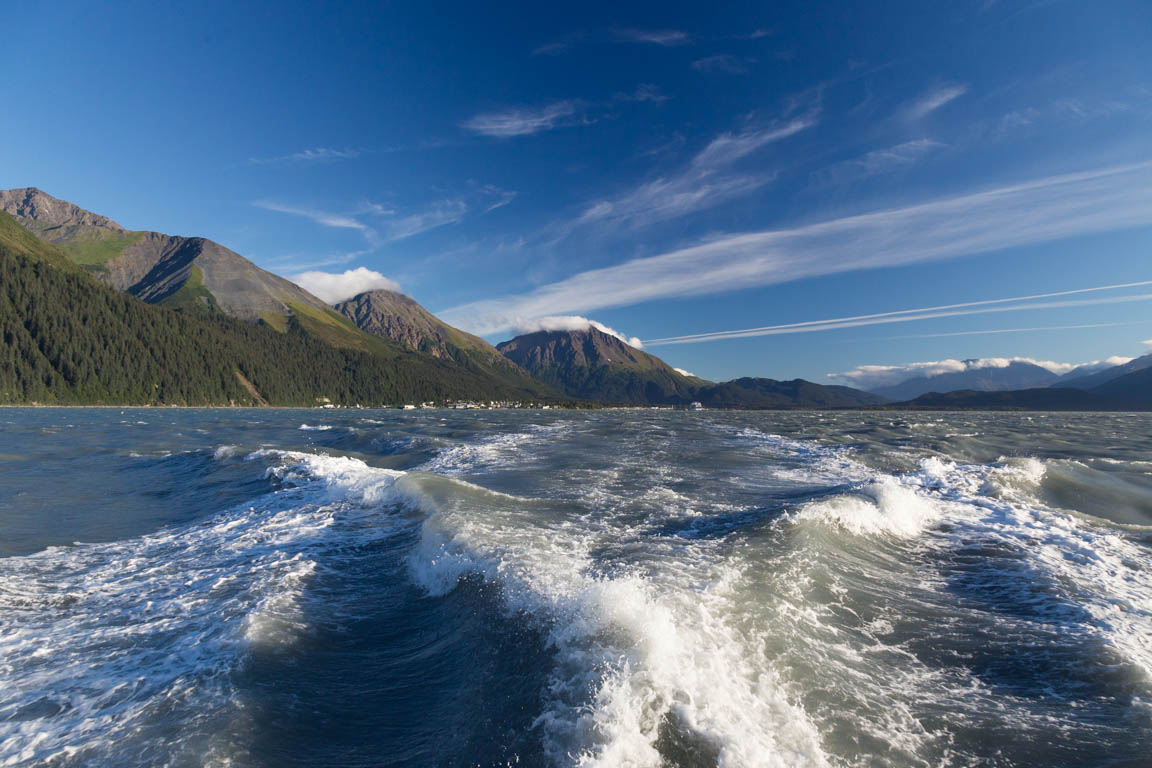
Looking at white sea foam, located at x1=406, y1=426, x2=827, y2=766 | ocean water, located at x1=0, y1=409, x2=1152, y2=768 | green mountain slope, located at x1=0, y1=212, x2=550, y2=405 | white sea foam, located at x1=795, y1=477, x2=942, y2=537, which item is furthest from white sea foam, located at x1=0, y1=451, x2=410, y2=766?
green mountain slope, located at x1=0, y1=212, x2=550, y2=405

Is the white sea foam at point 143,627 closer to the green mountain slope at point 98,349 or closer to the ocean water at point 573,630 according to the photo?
the ocean water at point 573,630

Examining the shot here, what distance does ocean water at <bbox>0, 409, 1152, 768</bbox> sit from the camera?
5.45 meters

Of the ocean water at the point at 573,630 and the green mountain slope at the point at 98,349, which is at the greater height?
the green mountain slope at the point at 98,349

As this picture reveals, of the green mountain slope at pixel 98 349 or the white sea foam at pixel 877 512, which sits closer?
the white sea foam at pixel 877 512

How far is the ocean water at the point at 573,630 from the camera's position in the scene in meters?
5.45

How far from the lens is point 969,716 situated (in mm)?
6078

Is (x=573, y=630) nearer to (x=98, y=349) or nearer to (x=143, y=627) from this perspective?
(x=143, y=627)

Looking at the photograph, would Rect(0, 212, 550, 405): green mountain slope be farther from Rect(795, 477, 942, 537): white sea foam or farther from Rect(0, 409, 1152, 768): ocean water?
Rect(795, 477, 942, 537): white sea foam

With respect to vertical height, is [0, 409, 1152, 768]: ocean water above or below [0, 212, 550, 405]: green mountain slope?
below

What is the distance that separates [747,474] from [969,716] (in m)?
18.2

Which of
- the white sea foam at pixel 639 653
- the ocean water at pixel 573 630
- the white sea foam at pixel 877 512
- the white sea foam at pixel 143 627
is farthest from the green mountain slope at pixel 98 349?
the white sea foam at pixel 877 512

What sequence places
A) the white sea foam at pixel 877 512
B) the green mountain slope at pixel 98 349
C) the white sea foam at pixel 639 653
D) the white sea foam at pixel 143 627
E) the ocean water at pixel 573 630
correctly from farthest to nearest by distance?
the green mountain slope at pixel 98 349
the white sea foam at pixel 877 512
the white sea foam at pixel 143 627
the ocean water at pixel 573 630
the white sea foam at pixel 639 653

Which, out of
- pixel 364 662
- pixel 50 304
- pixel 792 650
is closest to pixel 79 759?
pixel 364 662

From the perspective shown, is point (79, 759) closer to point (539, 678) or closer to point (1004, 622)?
point (539, 678)
